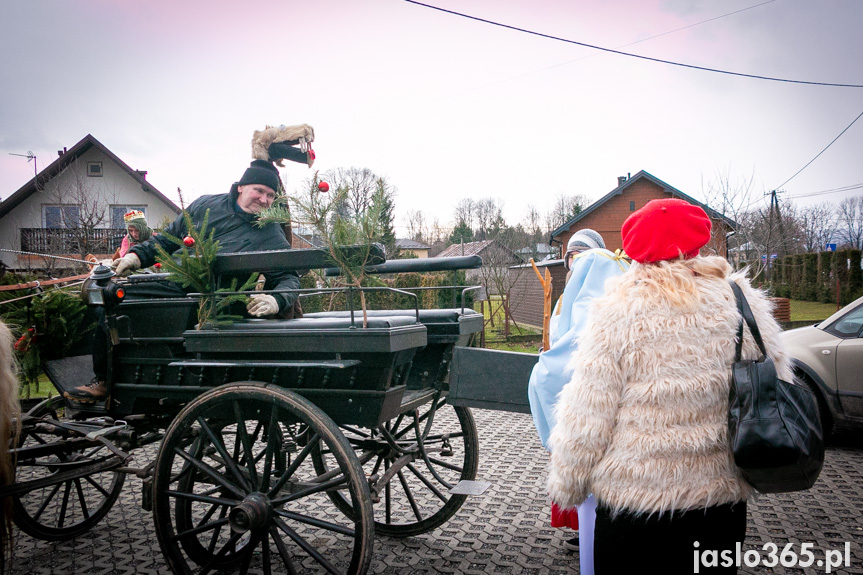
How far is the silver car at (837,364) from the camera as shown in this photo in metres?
5.52

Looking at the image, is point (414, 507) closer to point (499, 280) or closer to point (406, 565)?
point (406, 565)

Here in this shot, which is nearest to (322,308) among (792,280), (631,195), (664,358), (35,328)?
(35,328)

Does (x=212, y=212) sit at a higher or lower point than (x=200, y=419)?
higher

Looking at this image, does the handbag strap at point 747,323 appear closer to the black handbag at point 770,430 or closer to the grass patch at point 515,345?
the black handbag at point 770,430

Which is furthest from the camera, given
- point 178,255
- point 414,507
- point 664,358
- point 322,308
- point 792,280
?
point 792,280

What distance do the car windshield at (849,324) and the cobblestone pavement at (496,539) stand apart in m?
1.40

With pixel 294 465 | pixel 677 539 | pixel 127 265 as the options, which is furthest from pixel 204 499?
pixel 677 539

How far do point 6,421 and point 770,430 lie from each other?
3.27 metres

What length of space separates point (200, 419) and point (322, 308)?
744 cm

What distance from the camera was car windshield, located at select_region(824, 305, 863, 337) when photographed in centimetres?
569

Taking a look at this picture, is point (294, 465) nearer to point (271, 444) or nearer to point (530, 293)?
point (271, 444)

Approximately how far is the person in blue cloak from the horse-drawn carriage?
35 cm

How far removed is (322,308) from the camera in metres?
10.2

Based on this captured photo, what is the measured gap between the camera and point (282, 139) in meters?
3.63
